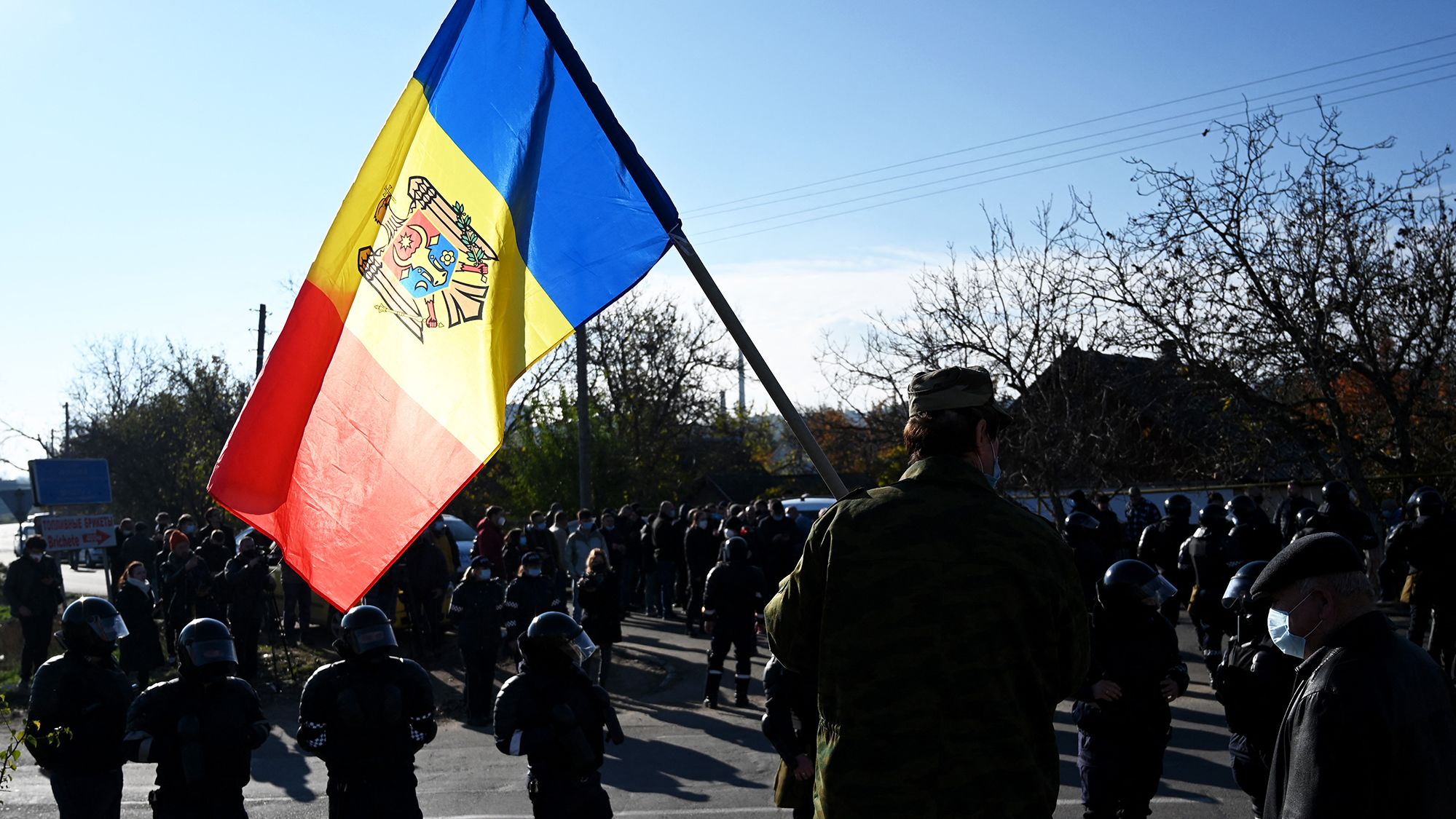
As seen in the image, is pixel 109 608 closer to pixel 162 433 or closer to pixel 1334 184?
pixel 1334 184

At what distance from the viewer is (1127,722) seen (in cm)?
668

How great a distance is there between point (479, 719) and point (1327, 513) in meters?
9.06

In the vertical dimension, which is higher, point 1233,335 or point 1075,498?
point 1233,335

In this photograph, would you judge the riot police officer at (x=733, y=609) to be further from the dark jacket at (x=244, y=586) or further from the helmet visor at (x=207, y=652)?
the helmet visor at (x=207, y=652)

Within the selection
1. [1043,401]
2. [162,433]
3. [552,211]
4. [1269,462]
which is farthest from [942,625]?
[162,433]

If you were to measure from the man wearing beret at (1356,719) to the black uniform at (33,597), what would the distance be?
1682 centimetres

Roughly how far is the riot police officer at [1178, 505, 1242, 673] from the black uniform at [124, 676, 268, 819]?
8671 millimetres

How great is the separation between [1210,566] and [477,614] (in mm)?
7680

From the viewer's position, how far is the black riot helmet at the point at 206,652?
21.3 ft

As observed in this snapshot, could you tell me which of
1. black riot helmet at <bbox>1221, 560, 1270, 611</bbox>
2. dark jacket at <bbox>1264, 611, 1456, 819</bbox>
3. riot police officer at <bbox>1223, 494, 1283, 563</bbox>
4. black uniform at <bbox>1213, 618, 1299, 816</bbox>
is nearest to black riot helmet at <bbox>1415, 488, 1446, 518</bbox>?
riot police officer at <bbox>1223, 494, 1283, 563</bbox>

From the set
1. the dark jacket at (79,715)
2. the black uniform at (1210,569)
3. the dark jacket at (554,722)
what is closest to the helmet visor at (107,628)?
the dark jacket at (79,715)

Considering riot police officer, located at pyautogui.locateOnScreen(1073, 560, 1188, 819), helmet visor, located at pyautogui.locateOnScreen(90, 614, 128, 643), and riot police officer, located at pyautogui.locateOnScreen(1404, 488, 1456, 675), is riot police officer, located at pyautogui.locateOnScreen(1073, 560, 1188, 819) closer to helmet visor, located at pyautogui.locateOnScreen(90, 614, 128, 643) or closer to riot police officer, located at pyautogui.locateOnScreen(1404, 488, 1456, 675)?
helmet visor, located at pyautogui.locateOnScreen(90, 614, 128, 643)

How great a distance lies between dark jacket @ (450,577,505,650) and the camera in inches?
533

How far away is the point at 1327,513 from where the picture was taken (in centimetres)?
1234
